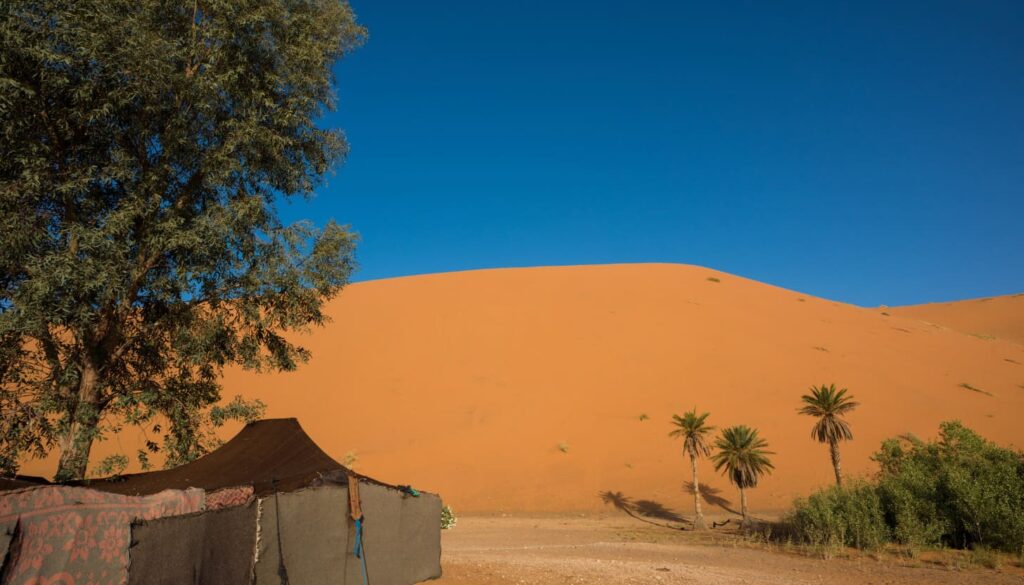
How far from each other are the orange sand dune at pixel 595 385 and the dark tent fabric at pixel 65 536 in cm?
2530

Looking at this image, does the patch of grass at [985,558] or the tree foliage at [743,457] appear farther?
the tree foliage at [743,457]

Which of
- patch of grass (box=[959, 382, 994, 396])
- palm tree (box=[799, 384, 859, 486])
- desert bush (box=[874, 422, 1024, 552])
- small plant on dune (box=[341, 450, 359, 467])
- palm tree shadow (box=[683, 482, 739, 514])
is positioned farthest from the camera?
patch of grass (box=[959, 382, 994, 396])

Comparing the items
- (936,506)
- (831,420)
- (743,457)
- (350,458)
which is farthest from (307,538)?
(350,458)

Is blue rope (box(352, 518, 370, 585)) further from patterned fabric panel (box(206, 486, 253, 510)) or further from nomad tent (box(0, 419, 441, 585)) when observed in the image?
patterned fabric panel (box(206, 486, 253, 510))

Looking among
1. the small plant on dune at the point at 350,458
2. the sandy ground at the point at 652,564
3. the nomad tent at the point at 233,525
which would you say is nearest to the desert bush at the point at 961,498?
the sandy ground at the point at 652,564

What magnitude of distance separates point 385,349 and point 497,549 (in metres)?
31.2

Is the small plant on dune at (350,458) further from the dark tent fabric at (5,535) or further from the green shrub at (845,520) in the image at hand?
the dark tent fabric at (5,535)

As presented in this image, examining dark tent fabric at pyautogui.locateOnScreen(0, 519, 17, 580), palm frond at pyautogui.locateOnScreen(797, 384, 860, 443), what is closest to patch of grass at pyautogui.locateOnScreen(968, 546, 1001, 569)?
palm frond at pyautogui.locateOnScreen(797, 384, 860, 443)

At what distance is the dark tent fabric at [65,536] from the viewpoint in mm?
5016

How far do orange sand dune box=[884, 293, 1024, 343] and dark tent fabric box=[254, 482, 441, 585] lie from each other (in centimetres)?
9421

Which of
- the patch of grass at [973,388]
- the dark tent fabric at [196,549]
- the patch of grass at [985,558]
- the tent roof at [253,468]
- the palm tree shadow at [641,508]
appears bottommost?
the palm tree shadow at [641,508]

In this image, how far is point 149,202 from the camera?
9359 millimetres

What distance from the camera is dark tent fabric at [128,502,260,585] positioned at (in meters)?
5.68

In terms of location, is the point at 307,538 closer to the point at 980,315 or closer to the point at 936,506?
the point at 936,506
